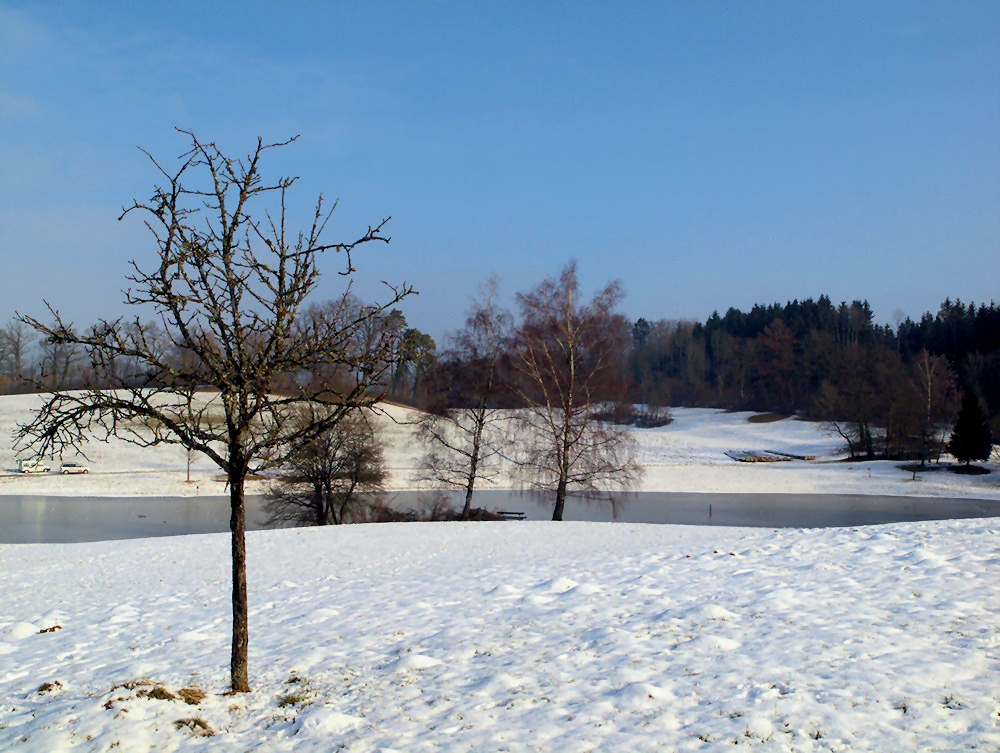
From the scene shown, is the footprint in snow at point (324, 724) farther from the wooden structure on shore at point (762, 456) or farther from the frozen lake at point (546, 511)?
the wooden structure on shore at point (762, 456)

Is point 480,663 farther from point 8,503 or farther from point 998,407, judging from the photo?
point 998,407

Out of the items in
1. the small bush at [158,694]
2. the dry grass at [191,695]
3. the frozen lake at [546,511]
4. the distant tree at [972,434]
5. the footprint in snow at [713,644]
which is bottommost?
the frozen lake at [546,511]

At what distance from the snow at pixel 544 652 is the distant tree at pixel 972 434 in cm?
2865

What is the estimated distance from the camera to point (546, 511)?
26844 millimetres

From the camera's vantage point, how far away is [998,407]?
4728cm

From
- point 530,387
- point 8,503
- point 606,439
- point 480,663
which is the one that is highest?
point 530,387

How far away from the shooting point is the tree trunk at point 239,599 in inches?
227

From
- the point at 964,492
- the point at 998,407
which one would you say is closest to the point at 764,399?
the point at 998,407

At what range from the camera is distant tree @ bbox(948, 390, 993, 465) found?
3581 cm

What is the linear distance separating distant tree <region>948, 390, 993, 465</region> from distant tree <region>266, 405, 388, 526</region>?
99.0ft

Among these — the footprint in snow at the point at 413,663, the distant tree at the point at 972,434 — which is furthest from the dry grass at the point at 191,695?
the distant tree at the point at 972,434

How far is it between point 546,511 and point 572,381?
850 cm

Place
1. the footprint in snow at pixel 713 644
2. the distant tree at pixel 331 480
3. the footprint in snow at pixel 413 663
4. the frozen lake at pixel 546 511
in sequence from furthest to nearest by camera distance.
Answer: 1. the distant tree at pixel 331 480
2. the frozen lake at pixel 546 511
3. the footprint in snow at pixel 413 663
4. the footprint in snow at pixel 713 644

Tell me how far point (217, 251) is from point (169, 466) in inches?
1585
